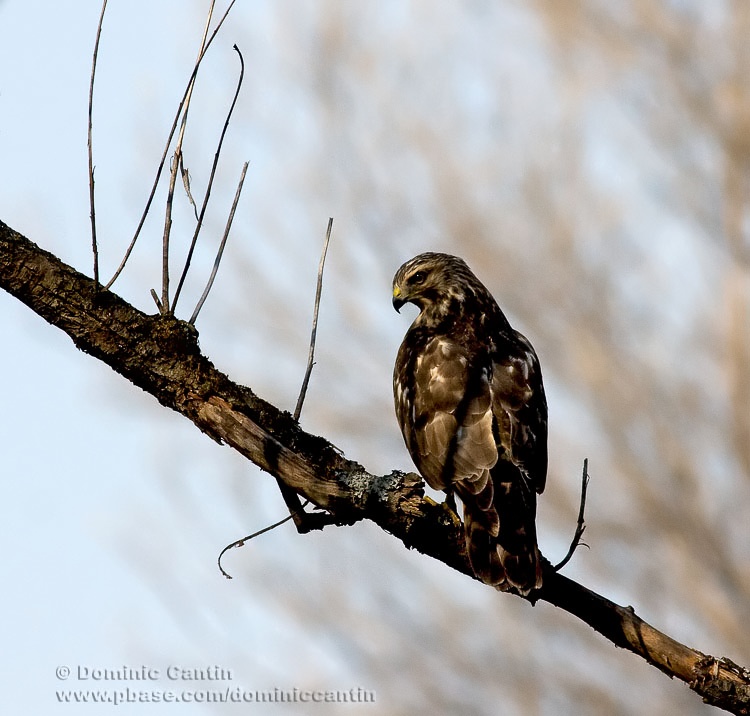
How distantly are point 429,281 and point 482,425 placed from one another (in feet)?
4.42

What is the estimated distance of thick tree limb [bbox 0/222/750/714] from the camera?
367cm

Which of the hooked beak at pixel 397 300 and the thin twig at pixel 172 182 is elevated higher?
the hooked beak at pixel 397 300

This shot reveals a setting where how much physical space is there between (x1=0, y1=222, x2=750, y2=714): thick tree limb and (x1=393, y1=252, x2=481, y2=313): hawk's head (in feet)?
6.65

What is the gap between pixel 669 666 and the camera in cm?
392

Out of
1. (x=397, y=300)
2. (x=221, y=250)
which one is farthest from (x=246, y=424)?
(x=397, y=300)

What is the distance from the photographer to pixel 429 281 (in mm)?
5977

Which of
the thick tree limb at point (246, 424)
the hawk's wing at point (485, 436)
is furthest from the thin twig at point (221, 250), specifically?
the hawk's wing at point (485, 436)

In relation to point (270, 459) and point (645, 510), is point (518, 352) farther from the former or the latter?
point (645, 510)

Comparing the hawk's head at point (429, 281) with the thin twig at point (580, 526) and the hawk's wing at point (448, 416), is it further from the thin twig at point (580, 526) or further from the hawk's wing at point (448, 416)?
the thin twig at point (580, 526)

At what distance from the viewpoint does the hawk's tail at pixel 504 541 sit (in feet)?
13.7

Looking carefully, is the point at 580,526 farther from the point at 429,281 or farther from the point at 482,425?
Result: the point at 429,281

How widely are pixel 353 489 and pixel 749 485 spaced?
8224mm

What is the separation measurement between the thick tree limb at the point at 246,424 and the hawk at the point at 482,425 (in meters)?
0.34

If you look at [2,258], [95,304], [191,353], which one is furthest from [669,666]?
[2,258]
